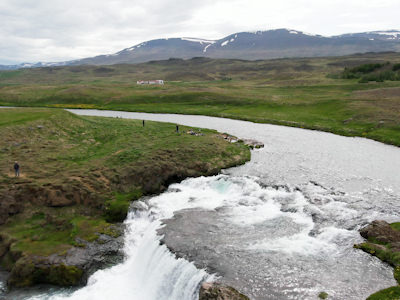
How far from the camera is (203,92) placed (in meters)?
139

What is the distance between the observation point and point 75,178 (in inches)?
1574

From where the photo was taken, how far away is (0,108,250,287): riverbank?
2889cm

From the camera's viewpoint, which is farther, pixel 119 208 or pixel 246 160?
pixel 246 160

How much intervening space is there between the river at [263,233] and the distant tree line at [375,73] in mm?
113167

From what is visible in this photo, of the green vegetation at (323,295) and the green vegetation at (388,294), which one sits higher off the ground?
the green vegetation at (388,294)

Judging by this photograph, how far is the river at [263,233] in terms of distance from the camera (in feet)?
79.3

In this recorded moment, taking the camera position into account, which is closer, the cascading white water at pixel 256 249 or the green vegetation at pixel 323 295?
the green vegetation at pixel 323 295

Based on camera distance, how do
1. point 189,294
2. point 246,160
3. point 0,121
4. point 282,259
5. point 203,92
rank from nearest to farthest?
1. point 189,294
2. point 282,259
3. point 246,160
4. point 0,121
5. point 203,92

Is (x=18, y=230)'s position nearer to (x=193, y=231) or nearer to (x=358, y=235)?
(x=193, y=231)

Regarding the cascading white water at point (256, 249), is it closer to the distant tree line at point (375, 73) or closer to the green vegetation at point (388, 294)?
the green vegetation at point (388, 294)

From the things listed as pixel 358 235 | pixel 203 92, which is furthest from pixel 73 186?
pixel 203 92

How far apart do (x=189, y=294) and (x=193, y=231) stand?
26.5 ft

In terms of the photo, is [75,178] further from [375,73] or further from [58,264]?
[375,73]

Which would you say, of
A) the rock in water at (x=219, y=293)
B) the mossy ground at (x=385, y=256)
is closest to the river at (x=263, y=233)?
the mossy ground at (x=385, y=256)
